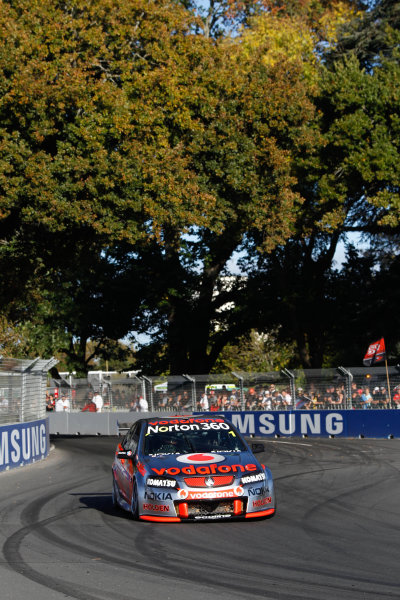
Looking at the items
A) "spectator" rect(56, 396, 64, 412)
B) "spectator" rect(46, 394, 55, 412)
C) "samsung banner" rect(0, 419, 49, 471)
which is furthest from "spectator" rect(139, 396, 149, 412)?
"samsung banner" rect(0, 419, 49, 471)

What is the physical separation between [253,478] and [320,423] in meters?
18.6

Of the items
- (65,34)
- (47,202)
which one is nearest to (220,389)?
(47,202)

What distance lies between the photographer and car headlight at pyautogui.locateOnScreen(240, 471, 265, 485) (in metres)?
9.97

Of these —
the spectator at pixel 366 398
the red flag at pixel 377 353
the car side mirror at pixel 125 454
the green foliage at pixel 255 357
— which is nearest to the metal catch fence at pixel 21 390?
the car side mirror at pixel 125 454

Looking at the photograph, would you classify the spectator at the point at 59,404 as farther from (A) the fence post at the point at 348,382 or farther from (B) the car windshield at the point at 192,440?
(B) the car windshield at the point at 192,440

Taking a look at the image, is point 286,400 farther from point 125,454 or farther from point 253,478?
point 253,478

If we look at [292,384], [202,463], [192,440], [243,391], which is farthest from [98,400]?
[202,463]

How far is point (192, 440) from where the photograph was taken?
1121cm

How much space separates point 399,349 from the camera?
5203cm

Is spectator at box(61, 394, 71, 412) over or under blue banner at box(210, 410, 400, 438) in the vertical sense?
over

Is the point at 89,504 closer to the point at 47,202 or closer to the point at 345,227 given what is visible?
the point at 47,202

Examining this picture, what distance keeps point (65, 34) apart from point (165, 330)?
948 inches

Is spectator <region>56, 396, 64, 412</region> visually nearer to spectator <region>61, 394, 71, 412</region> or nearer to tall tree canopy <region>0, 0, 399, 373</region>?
spectator <region>61, 394, 71, 412</region>

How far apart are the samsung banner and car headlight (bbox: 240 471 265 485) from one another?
375 inches
